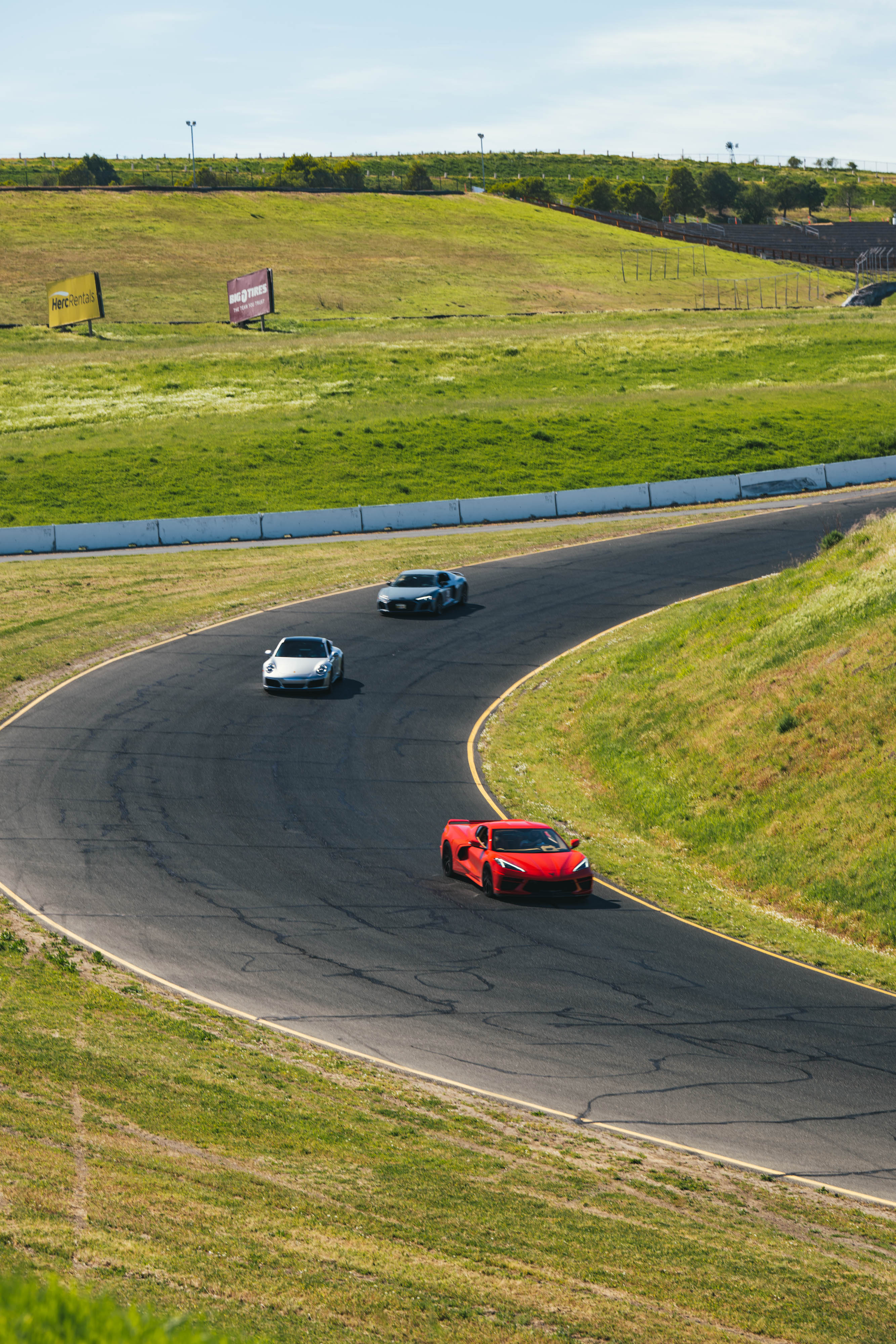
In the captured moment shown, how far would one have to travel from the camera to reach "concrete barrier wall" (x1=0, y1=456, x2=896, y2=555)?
50.8 metres

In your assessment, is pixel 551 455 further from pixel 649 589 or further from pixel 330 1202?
pixel 330 1202

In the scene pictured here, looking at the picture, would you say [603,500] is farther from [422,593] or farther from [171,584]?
[171,584]

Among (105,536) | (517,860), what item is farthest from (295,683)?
(105,536)

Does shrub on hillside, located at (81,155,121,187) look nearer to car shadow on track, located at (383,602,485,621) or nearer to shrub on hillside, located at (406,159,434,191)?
shrub on hillside, located at (406,159,434,191)

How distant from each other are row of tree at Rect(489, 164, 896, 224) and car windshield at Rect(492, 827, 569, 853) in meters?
151

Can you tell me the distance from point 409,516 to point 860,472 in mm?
22830

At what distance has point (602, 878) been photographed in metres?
21.6

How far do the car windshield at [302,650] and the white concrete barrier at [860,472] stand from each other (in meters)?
35.6

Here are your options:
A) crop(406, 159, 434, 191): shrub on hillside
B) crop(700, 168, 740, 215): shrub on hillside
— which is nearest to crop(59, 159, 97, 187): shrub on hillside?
crop(406, 159, 434, 191): shrub on hillside

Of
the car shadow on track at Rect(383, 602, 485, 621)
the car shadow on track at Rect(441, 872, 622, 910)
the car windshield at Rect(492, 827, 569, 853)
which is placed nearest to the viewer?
the car shadow on track at Rect(441, 872, 622, 910)

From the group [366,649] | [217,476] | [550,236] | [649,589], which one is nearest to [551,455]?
[217,476]

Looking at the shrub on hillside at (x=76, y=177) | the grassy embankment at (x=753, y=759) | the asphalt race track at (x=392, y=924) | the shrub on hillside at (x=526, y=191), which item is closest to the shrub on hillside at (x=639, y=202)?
the shrub on hillside at (x=526, y=191)

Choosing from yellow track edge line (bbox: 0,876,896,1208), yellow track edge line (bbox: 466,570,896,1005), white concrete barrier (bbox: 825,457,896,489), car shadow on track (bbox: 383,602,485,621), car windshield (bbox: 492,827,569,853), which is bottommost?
yellow track edge line (bbox: 466,570,896,1005)

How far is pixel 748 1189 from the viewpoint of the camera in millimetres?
10555
